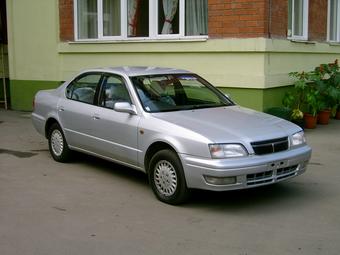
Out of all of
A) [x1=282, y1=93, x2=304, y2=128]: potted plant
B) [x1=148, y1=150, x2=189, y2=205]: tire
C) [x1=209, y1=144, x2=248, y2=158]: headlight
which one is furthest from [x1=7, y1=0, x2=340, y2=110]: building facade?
[x1=209, y1=144, x2=248, y2=158]: headlight

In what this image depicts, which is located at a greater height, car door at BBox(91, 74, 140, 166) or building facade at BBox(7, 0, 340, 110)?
building facade at BBox(7, 0, 340, 110)

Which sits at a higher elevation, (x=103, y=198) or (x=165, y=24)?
(x=165, y=24)

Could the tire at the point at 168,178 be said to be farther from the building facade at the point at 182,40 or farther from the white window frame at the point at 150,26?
the white window frame at the point at 150,26

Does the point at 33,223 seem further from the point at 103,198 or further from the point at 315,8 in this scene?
the point at 315,8

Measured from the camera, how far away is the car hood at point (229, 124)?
578cm

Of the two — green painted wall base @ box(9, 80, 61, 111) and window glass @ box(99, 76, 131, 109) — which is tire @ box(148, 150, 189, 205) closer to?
window glass @ box(99, 76, 131, 109)

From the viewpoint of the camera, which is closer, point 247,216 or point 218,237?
point 218,237

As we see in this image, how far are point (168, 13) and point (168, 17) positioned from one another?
3.5 inches

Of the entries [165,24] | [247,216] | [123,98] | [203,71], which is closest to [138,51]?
[165,24]

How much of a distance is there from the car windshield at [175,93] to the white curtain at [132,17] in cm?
524

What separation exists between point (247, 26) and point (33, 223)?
20.9ft

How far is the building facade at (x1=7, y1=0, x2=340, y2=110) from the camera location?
10469 millimetres

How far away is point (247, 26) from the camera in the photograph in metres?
10.4

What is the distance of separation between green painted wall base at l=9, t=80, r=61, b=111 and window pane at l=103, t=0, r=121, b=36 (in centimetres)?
204
